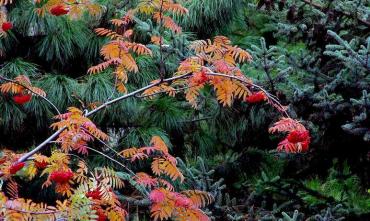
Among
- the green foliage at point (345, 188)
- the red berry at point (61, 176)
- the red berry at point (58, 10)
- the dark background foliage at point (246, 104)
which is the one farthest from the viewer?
the green foliage at point (345, 188)

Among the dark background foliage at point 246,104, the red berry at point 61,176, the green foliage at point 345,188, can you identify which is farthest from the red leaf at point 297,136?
the green foliage at point 345,188

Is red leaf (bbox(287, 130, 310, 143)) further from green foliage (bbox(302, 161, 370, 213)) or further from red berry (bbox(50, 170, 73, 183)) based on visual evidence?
green foliage (bbox(302, 161, 370, 213))

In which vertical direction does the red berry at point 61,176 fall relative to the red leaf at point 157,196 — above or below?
above

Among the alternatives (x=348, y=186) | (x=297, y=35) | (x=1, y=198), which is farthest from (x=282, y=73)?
(x=1, y=198)

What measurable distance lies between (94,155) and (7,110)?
58 cm

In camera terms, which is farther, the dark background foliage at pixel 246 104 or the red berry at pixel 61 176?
the dark background foliage at pixel 246 104

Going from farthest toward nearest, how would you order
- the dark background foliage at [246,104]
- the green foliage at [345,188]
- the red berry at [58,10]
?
the green foliage at [345,188]
the dark background foliage at [246,104]
the red berry at [58,10]

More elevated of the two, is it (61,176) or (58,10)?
(58,10)

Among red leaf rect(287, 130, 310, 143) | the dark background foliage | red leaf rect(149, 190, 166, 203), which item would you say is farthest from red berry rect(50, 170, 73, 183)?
red leaf rect(287, 130, 310, 143)

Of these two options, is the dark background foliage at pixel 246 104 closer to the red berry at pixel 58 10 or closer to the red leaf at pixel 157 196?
the red berry at pixel 58 10

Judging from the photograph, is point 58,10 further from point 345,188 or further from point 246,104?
point 345,188

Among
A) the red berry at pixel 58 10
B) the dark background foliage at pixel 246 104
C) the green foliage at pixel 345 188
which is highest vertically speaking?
the red berry at pixel 58 10

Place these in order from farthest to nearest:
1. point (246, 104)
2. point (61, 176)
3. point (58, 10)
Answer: point (246, 104), point (58, 10), point (61, 176)

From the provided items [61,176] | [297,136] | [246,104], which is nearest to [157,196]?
[61,176]
